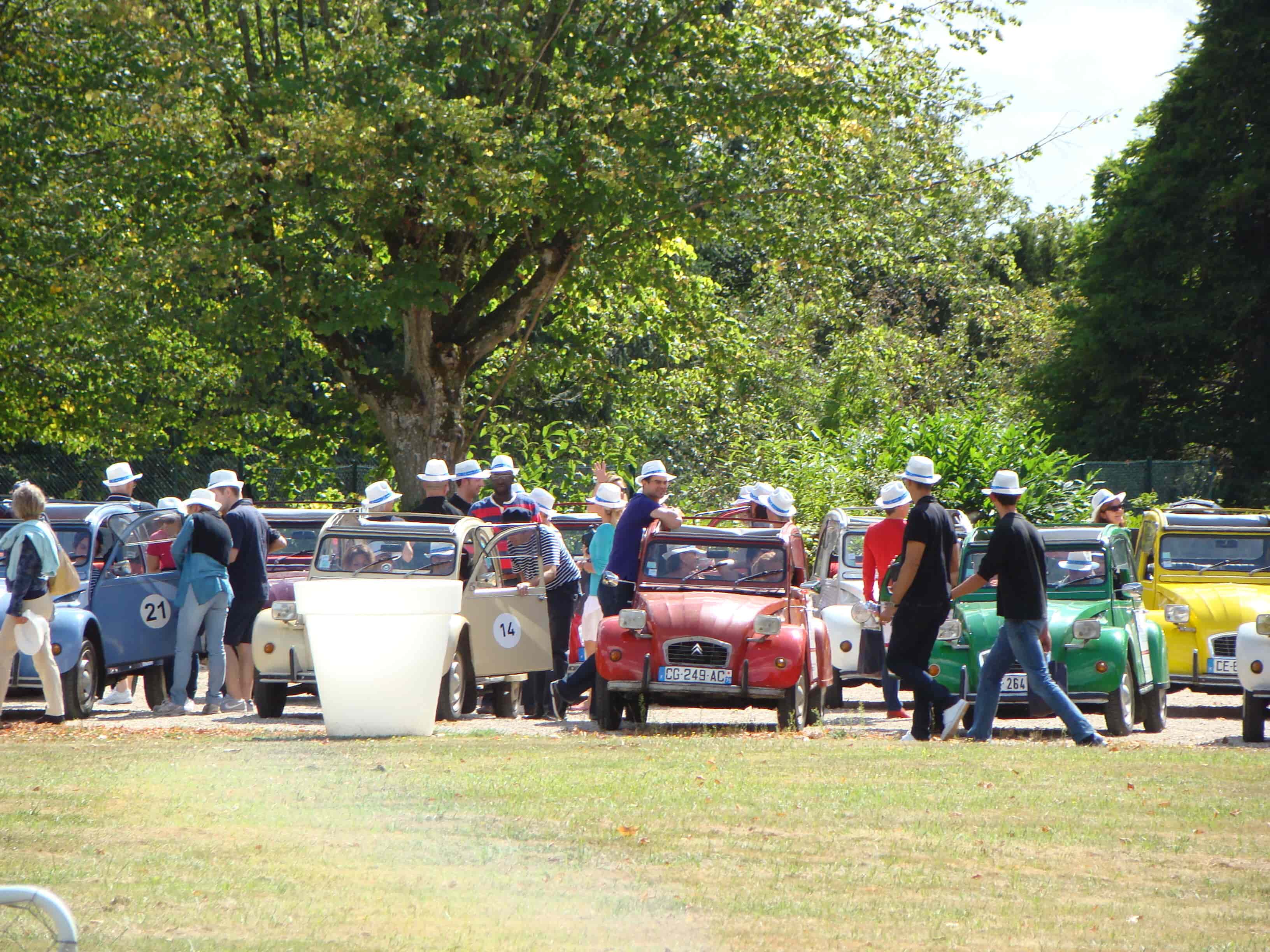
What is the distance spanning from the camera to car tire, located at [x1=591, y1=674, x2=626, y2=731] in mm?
Answer: 12805

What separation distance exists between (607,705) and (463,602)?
1.69 m

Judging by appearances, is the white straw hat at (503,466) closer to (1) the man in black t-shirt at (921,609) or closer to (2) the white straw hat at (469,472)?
(2) the white straw hat at (469,472)

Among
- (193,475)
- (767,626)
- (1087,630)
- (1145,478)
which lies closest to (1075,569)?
(1087,630)

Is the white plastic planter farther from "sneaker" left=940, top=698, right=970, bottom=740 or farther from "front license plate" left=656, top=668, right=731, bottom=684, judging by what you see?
"sneaker" left=940, top=698, right=970, bottom=740

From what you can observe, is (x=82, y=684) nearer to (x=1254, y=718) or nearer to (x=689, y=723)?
(x=689, y=723)

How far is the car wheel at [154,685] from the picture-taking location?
49.9 feet

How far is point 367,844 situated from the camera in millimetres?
7211

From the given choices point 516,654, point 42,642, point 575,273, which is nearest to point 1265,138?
point 575,273

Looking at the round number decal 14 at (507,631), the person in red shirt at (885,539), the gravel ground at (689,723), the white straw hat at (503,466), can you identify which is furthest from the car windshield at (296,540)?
the person in red shirt at (885,539)

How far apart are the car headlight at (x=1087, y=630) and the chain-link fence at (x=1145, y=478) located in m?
17.2

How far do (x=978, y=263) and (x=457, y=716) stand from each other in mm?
36993

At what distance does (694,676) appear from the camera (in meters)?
12.6

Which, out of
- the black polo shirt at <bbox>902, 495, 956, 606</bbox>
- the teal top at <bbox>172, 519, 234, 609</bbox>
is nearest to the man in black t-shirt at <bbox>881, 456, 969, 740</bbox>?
the black polo shirt at <bbox>902, 495, 956, 606</bbox>

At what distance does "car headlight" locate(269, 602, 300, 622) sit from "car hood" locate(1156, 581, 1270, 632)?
7.75 m
